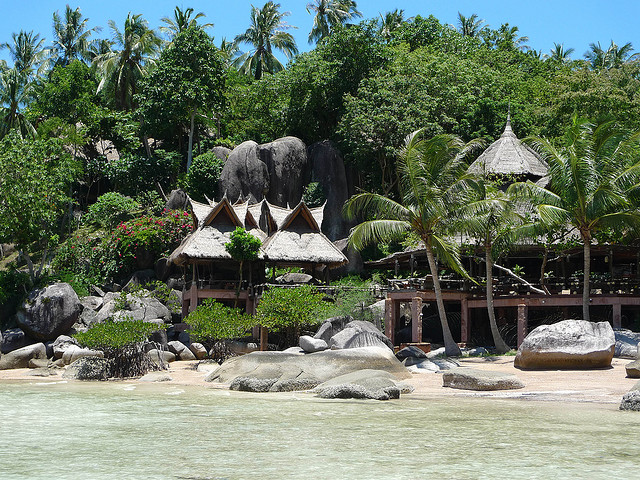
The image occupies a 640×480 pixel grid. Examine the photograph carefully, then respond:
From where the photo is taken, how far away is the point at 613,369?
16109mm

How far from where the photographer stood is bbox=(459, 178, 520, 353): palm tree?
2045 cm

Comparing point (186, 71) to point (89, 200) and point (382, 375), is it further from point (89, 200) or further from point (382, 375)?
point (382, 375)

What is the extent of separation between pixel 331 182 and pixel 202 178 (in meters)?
6.49

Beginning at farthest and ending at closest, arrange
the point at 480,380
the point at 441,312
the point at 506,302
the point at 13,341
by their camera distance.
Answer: the point at 13,341 → the point at 506,302 → the point at 441,312 → the point at 480,380

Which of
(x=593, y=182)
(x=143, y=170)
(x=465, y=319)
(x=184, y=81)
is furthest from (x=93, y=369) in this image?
(x=143, y=170)

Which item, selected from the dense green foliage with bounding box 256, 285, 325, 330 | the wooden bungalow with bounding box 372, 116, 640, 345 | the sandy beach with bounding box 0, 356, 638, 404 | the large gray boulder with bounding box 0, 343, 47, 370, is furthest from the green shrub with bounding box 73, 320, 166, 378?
the wooden bungalow with bounding box 372, 116, 640, 345

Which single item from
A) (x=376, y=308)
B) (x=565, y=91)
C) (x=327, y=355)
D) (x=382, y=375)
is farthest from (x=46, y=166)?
(x=565, y=91)

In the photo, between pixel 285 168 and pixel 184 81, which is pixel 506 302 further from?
pixel 184 81

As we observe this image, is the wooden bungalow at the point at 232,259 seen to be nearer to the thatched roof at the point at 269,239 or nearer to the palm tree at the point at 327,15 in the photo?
the thatched roof at the point at 269,239

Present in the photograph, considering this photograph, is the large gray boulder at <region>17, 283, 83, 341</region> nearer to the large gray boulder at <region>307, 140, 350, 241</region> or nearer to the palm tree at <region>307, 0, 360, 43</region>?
the large gray boulder at <region>307, 140, 350, 241</region>

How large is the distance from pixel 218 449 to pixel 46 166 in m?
24.4

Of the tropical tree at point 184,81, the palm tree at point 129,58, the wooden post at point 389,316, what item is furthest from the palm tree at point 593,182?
the palm tree at point 129,58

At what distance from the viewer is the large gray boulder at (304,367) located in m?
15.6

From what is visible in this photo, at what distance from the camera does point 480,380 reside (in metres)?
14.6
